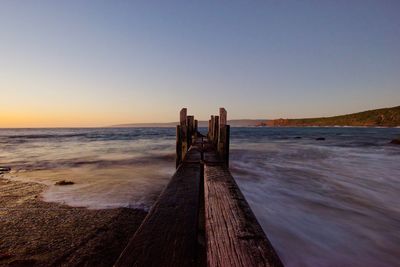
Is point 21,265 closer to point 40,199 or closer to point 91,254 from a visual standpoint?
point 91,254

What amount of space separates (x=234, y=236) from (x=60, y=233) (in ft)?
10.9

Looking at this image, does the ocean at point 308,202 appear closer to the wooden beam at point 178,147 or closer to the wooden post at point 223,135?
the wooden beam at point 178,147

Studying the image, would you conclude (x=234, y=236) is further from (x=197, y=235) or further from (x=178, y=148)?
(x=178, y=148)

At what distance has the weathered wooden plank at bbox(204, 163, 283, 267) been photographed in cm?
137

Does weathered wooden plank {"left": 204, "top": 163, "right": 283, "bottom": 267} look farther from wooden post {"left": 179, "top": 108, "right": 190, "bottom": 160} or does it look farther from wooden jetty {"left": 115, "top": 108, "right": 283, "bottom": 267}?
wooden post {"left": 179, "top": 108, "right": 190, "bottom": 160}

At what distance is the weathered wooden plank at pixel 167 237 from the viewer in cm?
142

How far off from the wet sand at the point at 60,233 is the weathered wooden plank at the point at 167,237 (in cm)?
148

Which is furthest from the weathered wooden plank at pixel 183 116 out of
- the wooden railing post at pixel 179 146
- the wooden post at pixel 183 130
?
the wooden railing post at pixel 179 146

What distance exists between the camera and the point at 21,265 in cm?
296

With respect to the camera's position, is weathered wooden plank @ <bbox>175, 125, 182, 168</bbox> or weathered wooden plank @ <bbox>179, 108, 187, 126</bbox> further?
weathered wooden plank @ <bbox>179, 108, 187, 126</bbox>

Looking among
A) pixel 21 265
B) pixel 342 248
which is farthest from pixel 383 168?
pixel 21 265

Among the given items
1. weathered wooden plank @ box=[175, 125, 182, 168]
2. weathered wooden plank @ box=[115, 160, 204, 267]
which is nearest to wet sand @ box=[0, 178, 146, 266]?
weathered wooden plank @ box=[115, 160, 204, 267]

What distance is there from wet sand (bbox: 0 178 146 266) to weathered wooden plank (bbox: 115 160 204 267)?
1.48m

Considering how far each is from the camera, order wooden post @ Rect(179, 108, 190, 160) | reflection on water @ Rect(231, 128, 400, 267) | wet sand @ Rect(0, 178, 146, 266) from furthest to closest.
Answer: wooden post @ Rect(179, 108, 190, 160) < reflection on water @ Rect(231, 128, 400, 267) < wet sand @ Rect(0, 178, 146, 266)
